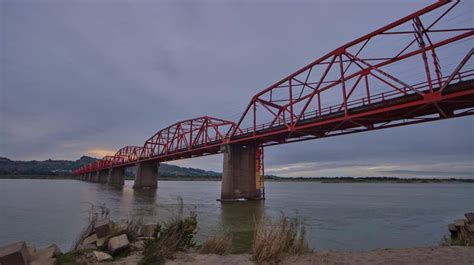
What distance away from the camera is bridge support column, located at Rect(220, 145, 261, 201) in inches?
1582

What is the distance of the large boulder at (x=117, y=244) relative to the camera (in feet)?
25.9

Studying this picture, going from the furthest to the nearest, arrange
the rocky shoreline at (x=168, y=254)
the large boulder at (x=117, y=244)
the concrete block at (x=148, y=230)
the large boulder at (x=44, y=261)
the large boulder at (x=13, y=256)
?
1. the concrete block at (x=148, y=230)
2. the large boulder at (x=117, y=244)
3. the rocky shoreline at (x=168, y=254)
4. the large boulder at (x=44, y=261)
5. the large boulder at (x=13, y=256)

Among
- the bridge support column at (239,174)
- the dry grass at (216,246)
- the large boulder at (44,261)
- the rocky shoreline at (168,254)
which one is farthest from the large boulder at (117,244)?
the bridge support column at (239,174)

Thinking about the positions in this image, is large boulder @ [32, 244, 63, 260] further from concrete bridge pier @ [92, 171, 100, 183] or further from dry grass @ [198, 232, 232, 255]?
concrete bridge pier @ [92, 171, 100, 183]

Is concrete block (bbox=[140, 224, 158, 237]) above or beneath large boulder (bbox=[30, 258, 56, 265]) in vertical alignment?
above

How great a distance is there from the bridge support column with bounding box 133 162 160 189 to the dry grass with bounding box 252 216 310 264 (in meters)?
76.0

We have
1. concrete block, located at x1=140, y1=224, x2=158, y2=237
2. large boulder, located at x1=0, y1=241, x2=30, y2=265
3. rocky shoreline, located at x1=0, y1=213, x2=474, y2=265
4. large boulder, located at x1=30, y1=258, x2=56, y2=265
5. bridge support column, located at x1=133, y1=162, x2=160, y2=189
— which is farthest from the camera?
bridge support column, located at x1=133, y1=162, x2=160, y2=189

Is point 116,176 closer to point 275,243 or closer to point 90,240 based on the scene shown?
point 90,240

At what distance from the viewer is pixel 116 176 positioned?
11500 centimetres

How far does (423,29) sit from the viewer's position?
81.5 feet

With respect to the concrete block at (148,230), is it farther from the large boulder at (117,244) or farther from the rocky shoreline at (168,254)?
the large boulder at (117,244)

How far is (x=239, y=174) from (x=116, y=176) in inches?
3511

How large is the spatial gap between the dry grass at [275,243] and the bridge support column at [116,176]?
4552 inches

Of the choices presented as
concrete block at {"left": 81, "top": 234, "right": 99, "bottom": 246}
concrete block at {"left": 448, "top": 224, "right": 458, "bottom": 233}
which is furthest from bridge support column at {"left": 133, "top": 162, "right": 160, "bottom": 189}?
concrete block at {"left": 448, "top": 224, "right": 458, "bottom": 233}
